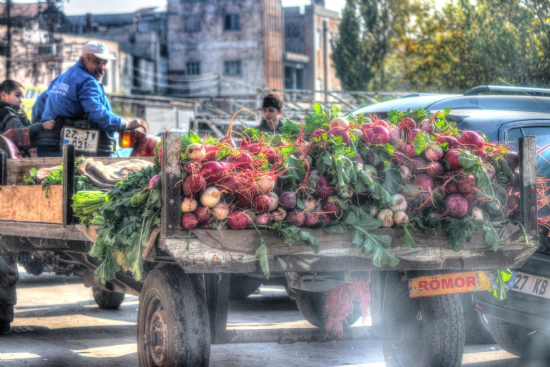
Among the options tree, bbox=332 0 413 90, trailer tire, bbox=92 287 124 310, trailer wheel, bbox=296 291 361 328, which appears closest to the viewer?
trailer wheel, bbox=296 291 361 328

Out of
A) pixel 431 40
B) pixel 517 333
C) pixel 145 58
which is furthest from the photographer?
pixel 145 58

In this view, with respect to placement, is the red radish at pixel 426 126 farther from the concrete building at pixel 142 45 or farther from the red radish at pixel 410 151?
the concrete building at pixel 142 45

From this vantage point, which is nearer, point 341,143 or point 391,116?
point 341,143

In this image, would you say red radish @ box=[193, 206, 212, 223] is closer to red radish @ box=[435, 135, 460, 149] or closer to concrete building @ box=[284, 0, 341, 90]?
red radish @ box=[435, 135, 460, 149]

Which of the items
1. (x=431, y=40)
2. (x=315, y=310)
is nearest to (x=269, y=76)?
(x=431, y=40)

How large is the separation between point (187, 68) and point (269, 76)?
18.0ft

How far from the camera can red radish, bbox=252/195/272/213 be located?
4379mm

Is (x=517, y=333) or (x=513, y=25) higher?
(x=513, y=25)

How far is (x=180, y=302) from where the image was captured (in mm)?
4602

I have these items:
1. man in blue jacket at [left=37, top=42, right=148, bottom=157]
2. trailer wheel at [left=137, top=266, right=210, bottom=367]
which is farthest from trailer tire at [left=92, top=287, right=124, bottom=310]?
trailer wheel at [left=137, top=266, right=210, bottom=367]

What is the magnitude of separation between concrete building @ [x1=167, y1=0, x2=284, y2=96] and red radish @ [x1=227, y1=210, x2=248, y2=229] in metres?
48.3

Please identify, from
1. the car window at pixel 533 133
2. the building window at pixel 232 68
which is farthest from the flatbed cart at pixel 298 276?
the building window at pixel 232 68

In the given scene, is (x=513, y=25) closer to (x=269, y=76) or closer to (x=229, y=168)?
(x=229, y=168)

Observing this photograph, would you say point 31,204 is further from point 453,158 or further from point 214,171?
point 453,158
